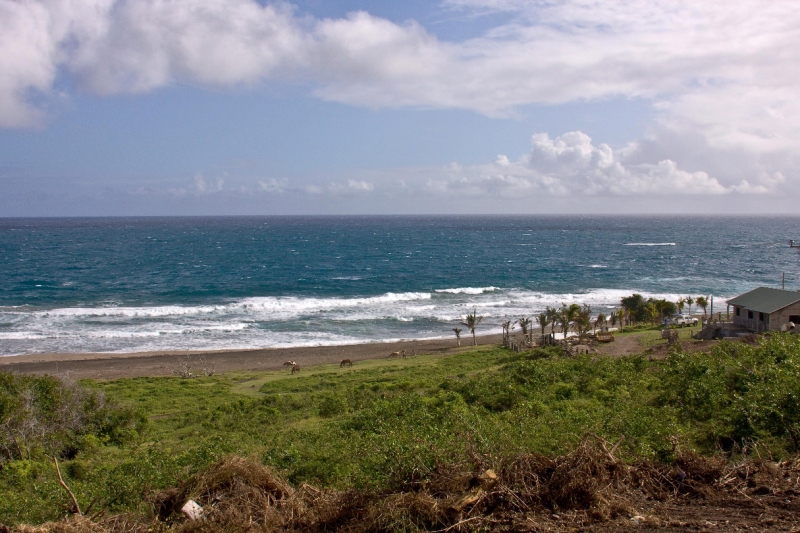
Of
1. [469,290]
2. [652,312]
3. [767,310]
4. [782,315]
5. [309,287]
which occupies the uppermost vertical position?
[767,310]

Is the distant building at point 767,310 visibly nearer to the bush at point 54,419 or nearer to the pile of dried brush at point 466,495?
the pile of dried brush at point 466,495

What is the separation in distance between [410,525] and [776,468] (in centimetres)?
561

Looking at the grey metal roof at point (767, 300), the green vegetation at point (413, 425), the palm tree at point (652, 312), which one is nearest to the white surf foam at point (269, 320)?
the palm tree at point (652, 312)

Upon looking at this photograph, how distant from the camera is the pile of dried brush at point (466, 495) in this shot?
7148 millimetres

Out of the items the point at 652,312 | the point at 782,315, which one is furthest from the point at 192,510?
the point at 652,312

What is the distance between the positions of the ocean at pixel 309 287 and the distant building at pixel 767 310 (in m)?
20.0

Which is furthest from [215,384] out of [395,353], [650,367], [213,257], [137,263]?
[213,257]

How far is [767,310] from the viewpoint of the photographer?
29.7 meters

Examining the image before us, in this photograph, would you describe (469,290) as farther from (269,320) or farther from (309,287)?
(269,320)

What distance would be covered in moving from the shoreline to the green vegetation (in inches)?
409

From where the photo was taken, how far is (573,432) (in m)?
10.4

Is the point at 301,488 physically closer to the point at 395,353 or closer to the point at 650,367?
the point at 650,367

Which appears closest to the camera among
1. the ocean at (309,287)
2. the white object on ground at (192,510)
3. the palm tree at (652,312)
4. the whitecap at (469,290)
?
the white object on ground at (192,510)

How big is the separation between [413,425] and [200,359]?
29479 millimetres
